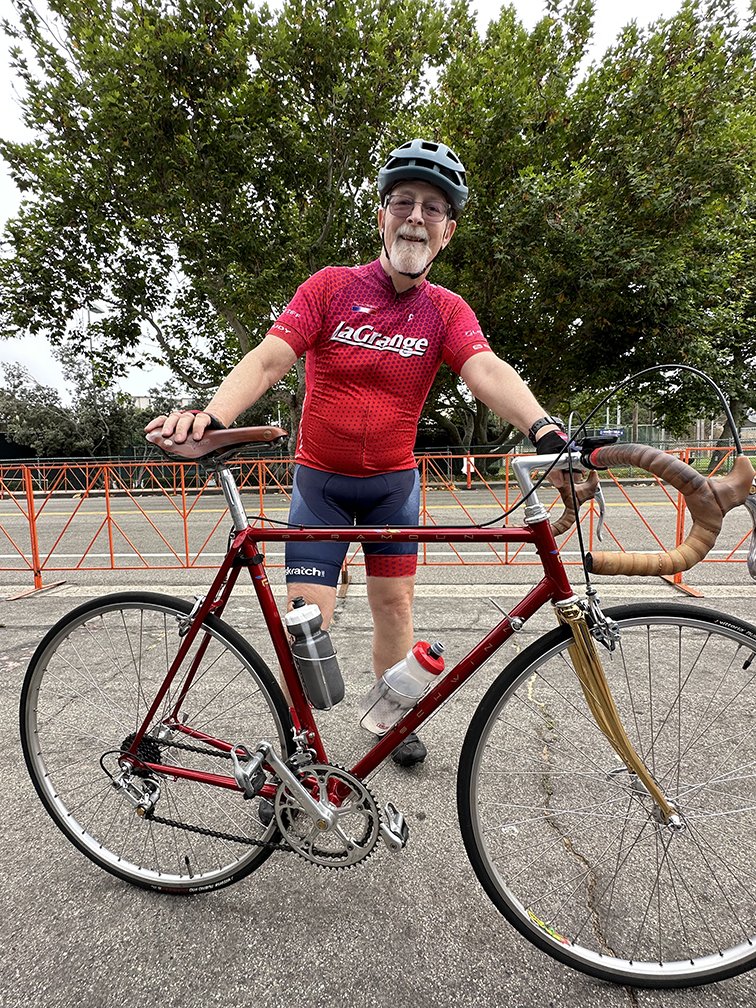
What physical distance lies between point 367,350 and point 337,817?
154 cm

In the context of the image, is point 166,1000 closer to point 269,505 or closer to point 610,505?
point 269,505

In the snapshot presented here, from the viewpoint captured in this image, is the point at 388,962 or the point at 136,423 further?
the point at 136,423

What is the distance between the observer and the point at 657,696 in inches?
117

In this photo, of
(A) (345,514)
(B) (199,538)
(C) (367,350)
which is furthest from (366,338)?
(B) (199,538)

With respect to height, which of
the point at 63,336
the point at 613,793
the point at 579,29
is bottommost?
the point at 613,793

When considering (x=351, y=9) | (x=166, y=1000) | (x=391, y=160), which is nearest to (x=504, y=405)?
(x=391, y=160)

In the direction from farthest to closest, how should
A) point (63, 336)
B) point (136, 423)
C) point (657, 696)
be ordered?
point (136, 423)
point (63, 336)
point (657, 696)

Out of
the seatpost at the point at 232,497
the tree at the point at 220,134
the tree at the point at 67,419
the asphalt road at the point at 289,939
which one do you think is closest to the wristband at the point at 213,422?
the seatpost at the point at 232,497

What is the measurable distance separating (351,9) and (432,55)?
2.40 meters

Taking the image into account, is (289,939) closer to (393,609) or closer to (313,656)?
(313,656)

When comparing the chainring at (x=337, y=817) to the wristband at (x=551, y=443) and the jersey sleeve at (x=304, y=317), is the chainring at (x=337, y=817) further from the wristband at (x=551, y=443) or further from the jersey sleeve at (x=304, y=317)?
the jersey sleeve at (x=304, y=317)

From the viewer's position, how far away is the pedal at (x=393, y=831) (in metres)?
1.57

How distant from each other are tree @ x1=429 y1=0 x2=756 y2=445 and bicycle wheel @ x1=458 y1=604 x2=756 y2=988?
1267 cm

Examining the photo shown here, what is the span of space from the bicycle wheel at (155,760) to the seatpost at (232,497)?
33 centimetres
